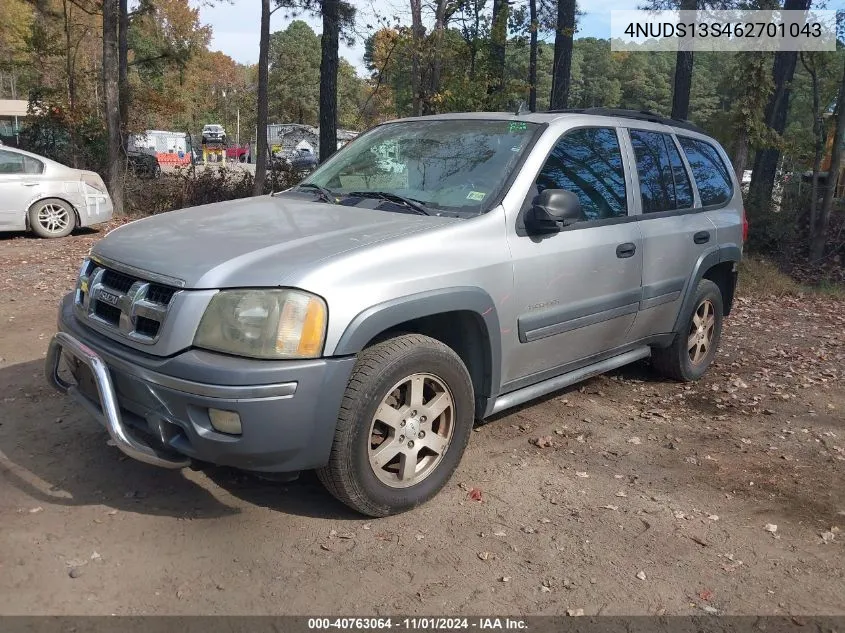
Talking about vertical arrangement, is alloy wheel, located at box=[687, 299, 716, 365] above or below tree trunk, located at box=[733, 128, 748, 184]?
below

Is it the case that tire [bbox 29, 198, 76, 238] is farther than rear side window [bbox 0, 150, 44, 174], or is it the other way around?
tire [bbox 29, 198, 76, 238]

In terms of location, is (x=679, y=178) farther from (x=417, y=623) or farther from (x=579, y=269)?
(x=417, y=623)

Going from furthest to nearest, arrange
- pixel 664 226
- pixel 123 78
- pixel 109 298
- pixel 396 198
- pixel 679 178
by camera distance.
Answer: pixel 123 78
pixel 679 178
pixel 664 226
pixel 396 198
pixel 109 298

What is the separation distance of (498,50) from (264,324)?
998 centimetres

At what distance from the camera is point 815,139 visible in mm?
12383

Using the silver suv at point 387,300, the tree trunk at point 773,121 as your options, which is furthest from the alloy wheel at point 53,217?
the tree trunk at point 773,121

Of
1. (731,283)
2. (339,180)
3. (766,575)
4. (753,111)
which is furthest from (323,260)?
(753,111)

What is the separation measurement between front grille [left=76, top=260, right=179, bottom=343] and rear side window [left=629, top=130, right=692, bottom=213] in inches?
121

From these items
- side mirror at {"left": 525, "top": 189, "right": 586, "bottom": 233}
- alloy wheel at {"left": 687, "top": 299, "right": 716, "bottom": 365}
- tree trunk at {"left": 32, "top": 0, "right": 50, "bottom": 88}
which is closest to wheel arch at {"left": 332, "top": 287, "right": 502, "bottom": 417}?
side mirror at {"left": 525, "top": 189, "right": 586, "bottom": 233}

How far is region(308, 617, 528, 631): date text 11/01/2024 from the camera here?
2646 mm

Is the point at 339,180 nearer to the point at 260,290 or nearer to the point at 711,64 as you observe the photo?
the point at 260,290

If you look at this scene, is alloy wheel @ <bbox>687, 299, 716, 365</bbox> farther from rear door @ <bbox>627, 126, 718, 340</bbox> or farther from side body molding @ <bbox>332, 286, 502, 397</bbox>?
side body molding @ <bbox>332, 286, 502, 397</bbox>

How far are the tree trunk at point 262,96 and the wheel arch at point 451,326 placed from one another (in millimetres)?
10707

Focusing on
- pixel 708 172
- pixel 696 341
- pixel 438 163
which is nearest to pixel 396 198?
pixel 438 163
